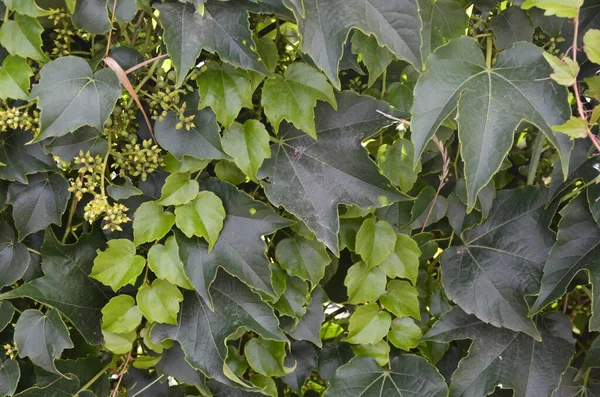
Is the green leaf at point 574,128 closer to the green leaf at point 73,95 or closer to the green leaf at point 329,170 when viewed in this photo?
the green leaf at point 329,170

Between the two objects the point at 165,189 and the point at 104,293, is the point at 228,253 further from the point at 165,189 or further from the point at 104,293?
the point at 104,293

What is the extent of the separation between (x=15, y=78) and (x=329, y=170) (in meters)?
0.55

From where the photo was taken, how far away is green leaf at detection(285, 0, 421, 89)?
97 cm

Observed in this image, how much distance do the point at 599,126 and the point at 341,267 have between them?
1.92ft

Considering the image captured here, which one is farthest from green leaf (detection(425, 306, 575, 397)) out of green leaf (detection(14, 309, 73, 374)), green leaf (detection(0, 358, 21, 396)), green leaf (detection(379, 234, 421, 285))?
Result: green leaf (detection(0, 358, 21, 396))

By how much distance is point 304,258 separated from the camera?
1.21m

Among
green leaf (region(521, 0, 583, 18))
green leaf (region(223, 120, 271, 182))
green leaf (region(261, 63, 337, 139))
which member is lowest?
green leaf (region(223, 120, 271, 182))

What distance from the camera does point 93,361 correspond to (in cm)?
130

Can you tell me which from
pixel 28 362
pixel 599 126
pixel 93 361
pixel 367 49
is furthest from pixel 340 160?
pixel 28 362

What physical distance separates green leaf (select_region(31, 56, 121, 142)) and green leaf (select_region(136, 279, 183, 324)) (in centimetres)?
33

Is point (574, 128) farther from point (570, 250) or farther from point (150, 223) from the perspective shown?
point (150, 223)

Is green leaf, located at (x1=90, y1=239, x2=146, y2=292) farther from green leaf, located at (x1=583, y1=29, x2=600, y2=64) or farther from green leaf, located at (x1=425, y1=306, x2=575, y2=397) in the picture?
green leaf, located at (x1=583, y1=29, x2=600, y2=64)

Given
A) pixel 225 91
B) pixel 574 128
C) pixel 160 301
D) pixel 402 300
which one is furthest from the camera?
pixel 402 300

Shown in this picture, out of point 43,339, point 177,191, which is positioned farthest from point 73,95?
point 43,339
